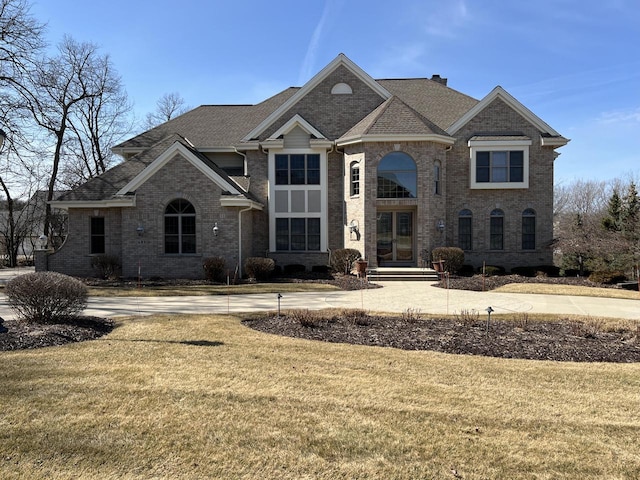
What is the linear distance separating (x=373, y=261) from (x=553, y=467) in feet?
55.5

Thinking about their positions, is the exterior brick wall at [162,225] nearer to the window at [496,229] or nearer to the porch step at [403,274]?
the porch step at [403,274]

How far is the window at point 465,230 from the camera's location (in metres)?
22.6

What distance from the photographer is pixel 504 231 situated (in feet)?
74.1

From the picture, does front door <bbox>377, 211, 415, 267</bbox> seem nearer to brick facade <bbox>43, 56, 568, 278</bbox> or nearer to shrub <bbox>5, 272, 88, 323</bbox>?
brick facade <bbox>43, 56, 568, 278</bbox>

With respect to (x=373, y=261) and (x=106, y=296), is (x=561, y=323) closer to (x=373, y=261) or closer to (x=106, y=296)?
(x=373, y=261)

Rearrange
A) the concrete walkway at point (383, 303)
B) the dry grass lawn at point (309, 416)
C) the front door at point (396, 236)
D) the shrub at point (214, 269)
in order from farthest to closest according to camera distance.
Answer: the front door at point (396, 236) → the shrub at point (214, 269) → the concrete walkway at point (383, 303) → the dry grass lawn at point (309, 416)

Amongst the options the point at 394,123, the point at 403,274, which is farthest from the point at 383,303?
the point at 394,123

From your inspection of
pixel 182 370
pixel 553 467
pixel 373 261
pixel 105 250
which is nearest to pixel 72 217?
pixel 105 250

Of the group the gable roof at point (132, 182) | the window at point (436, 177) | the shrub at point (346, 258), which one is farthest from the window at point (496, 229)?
the gable roof at point (132, 182)

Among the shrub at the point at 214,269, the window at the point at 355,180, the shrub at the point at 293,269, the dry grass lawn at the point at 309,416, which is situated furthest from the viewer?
the shrub at the point at 293,269

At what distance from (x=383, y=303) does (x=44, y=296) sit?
8.72 m

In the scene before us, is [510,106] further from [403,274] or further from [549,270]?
[403,274]

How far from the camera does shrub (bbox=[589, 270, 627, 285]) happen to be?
17.7m

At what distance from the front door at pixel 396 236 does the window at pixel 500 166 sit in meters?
4.63
